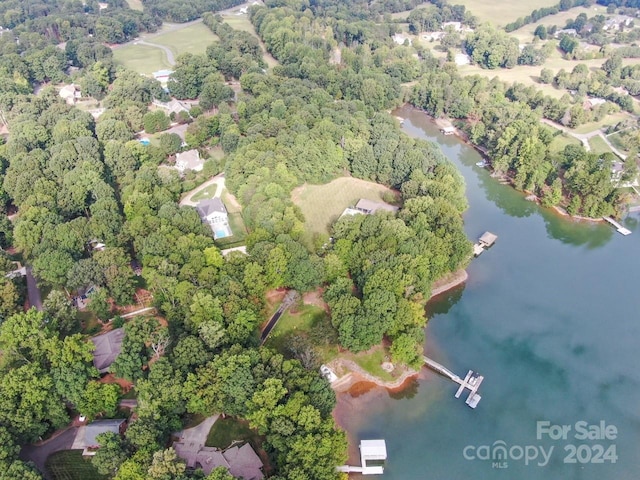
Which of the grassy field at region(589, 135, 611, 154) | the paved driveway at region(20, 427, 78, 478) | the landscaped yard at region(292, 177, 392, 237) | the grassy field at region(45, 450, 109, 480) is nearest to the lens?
the grassy field at region(45, 450, 109, 480)

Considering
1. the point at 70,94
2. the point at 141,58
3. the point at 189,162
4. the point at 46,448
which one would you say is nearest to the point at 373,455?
the point at 46,448

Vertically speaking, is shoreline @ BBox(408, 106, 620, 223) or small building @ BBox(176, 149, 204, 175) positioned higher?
small building @ BBox(176, 149, 204, 175)

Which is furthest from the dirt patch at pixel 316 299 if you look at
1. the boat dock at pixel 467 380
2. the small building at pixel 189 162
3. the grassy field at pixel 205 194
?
the small building at pixel 189 162

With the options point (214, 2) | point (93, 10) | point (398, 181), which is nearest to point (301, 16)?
point (214, 2)

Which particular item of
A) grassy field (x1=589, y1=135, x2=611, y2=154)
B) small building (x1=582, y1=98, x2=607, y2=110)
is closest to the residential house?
grassy field (x1=589, y1=135, x2=611, y2=154)

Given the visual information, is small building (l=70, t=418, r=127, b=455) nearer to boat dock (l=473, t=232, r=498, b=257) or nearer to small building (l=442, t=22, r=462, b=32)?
boat dock (l=473, t=232, r=498, b=257)

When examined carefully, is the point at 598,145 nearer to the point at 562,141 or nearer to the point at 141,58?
the point at 562,141

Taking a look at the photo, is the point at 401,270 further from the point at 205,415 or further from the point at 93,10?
the point at 93,10
